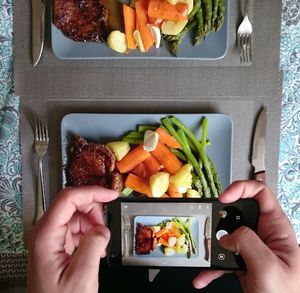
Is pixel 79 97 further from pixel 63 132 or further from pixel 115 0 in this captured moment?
pixel 115 0

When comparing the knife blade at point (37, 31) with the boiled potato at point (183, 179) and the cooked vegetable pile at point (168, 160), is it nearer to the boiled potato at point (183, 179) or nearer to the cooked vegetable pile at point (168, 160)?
the cooked vegetable pile at point (168, 160)

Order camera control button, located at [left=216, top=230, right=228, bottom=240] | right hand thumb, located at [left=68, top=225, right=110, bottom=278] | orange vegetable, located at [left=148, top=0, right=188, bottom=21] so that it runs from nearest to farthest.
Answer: right hand thumb, located at [left=68, top=225, right=110, bottom=278] → camera control button, located at [left=216, top=230, right=228, bottom=240] → orange vegetable, located at [left=148, top=0, right=188, bottom=21]

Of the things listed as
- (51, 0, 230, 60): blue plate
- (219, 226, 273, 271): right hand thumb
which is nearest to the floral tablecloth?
(51, 0, 230, 60): blue plate

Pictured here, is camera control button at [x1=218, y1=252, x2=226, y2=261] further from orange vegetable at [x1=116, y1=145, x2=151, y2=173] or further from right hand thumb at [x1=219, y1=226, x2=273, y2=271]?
orange vegetable at [x1=116, y1=145, x2=151, y2=173]

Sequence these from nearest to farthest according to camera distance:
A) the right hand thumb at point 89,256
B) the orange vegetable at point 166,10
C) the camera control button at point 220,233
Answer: the right hand thumb at point 89,256 < the camera control button at point 220,233 < the orange vegetable at point 166,10

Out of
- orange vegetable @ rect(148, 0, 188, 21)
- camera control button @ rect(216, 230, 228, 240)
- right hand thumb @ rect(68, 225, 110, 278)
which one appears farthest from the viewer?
orange vegetable @ rect(148, 0, 188, 21)

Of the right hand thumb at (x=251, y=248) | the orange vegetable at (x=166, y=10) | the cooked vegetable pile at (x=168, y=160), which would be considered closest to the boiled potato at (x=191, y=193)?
the cooked vegetable pile at (x=168, y=160)
